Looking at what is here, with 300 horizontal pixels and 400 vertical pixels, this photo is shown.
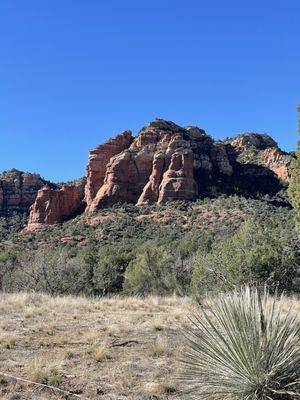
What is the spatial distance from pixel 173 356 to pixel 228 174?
79.0 metres

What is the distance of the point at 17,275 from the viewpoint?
33.0m

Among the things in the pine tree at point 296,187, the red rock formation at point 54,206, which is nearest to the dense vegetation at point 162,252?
the pine tree at point 296,187

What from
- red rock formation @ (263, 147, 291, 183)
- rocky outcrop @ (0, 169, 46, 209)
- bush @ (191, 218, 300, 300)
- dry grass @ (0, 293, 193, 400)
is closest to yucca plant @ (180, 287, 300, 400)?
dry grass @ (0, 293, 193, 400)

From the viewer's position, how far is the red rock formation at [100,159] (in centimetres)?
8888

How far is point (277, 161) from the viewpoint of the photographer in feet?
301

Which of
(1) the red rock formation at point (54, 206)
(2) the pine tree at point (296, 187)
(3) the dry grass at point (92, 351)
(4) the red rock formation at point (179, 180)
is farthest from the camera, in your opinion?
(1) the red rock formation at point (54, 206)

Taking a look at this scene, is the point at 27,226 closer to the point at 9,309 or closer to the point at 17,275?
the point at 17,275

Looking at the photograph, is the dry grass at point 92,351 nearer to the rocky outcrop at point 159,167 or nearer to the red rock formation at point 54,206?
the rocky outcrop at point 159,167

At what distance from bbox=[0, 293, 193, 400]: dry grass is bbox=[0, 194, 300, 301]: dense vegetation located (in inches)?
79.0

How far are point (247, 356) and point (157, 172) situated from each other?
261 ft

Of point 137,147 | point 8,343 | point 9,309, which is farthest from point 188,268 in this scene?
point 137,147

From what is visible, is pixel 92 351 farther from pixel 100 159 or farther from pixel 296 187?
pixel 100 159

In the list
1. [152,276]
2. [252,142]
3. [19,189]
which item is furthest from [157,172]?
[152,276]

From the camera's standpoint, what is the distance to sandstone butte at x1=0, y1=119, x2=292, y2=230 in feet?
264
